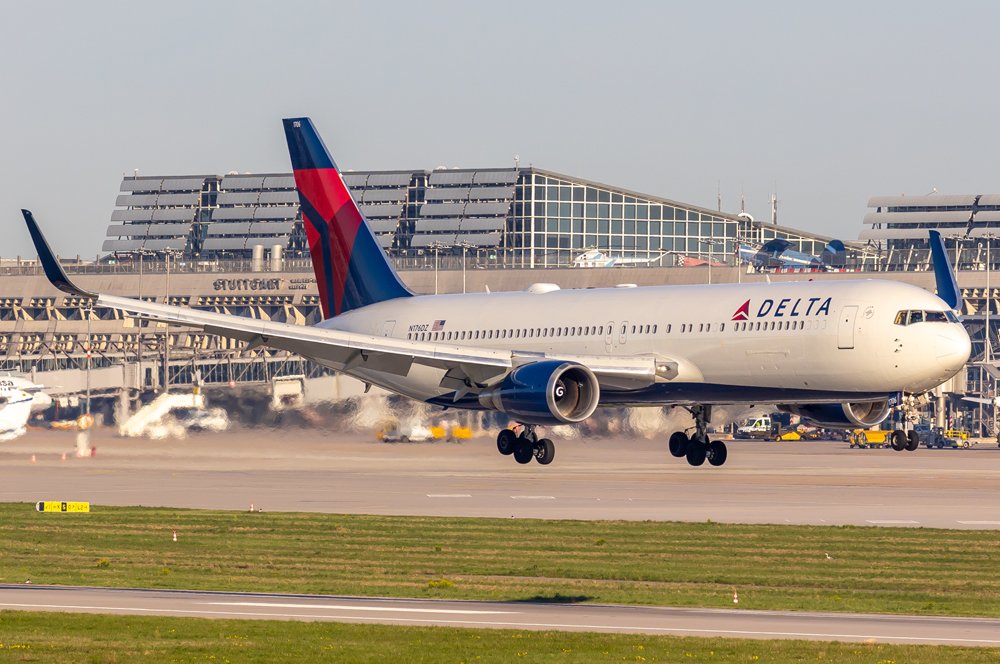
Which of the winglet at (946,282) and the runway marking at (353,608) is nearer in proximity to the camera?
the runway marking at (353,608)

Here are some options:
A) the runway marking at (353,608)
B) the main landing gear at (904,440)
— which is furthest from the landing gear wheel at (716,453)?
the runway marking at (353,608)

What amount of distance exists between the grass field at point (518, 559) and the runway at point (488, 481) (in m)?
3.13

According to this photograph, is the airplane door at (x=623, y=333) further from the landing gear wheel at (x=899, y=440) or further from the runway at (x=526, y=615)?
the runway at (x=526, y=615)

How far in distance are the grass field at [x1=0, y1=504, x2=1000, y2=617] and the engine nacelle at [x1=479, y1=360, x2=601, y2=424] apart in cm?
1093

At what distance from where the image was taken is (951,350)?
4606 centimetres

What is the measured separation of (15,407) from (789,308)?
121 feet

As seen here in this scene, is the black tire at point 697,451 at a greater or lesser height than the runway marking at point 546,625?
lesser

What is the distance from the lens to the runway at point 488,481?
40.8m

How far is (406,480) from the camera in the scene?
50656 mm

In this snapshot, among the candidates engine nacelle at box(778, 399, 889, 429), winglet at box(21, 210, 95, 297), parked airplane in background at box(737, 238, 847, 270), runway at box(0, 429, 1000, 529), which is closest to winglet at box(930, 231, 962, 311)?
runway at box(0, 429, 1000, 529)

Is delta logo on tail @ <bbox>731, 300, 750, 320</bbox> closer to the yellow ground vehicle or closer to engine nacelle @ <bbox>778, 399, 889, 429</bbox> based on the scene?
engine nacelle @ <bbox>778, 399, 889, 429</bbox>

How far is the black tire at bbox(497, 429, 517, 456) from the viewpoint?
53469 mm

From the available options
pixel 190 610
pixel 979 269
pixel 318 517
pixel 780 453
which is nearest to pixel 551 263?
pixel 979 269

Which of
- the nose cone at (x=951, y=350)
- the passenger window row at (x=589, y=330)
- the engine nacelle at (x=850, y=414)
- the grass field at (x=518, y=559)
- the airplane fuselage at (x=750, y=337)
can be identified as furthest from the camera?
the engine nacelle at (x=850, y=414)
